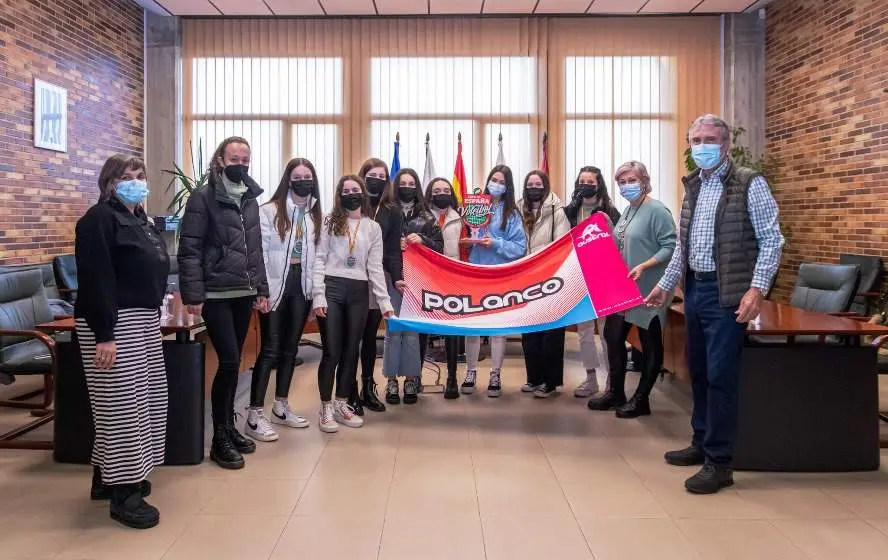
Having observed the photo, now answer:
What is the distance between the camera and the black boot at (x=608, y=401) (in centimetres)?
415

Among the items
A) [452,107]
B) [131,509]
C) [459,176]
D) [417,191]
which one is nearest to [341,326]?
[417,191]

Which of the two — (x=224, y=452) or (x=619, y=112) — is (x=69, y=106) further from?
(x=619, y=112)

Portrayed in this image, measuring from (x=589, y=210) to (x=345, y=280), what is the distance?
5.46 ft

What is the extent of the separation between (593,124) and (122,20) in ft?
16.4

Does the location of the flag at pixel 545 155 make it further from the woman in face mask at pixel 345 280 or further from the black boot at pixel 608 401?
the woman in face mask at pixel 345 280

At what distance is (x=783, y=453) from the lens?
301cm

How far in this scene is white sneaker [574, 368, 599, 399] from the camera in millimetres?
4465

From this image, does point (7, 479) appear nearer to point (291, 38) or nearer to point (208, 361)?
point (208, 361)

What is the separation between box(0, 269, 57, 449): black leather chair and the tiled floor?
424mm

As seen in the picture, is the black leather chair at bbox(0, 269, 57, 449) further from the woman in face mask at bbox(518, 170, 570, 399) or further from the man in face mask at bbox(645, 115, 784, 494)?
the man in face mask at bbox(645, 115, 784, 494)

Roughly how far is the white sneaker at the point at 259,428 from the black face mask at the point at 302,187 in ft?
3.78

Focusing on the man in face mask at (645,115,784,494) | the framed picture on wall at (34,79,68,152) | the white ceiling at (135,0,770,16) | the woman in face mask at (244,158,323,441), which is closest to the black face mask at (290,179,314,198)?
the woman in face mask at (244,158,323,441)

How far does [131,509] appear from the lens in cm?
246

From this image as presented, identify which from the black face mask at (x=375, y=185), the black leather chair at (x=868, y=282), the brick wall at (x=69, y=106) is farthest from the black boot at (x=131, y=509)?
the black leather chair at (x=868, y=282)
